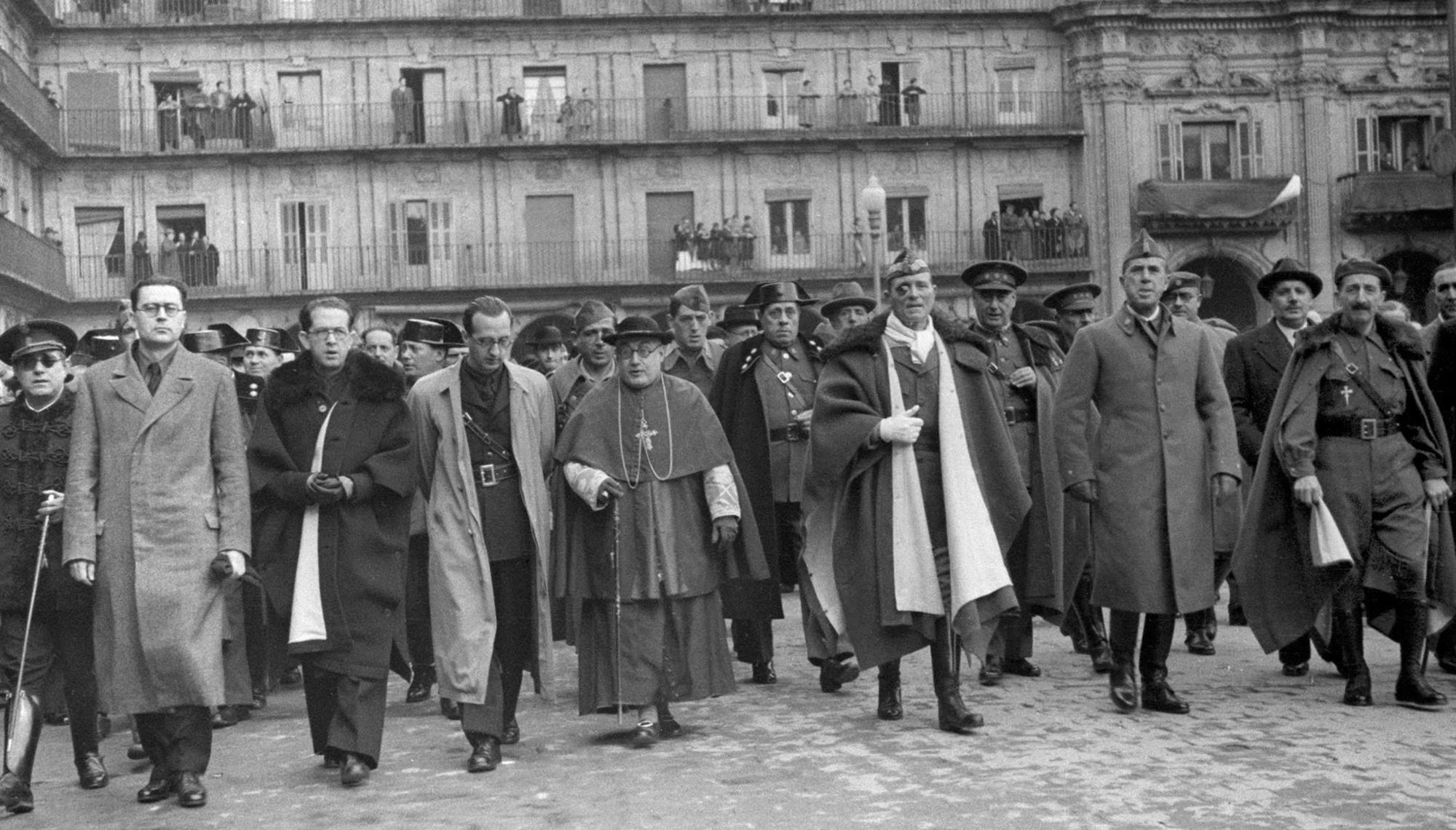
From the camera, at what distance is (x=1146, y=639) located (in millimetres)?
8703

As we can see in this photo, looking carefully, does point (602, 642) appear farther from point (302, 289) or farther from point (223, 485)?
point (302, 289)

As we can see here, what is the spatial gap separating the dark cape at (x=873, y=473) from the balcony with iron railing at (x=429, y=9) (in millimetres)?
32328

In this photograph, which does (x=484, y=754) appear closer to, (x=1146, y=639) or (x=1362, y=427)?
(x=1146, y=639)

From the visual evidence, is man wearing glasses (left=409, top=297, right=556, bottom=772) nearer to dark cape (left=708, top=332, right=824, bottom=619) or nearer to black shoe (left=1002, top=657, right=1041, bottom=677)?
dark cape (left=708, top=332, right=824, bottom=619)

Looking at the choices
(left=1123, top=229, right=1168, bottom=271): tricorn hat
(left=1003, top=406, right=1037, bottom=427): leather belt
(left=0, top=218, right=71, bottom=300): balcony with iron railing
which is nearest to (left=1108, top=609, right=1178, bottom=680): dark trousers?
(left=1123, top=229, right=1168, bottom=271): tricorn hat

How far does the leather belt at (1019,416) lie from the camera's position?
411 inches

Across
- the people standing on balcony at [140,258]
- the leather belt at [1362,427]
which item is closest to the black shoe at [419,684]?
the leather belt at [1362,427]

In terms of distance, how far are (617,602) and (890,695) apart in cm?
140

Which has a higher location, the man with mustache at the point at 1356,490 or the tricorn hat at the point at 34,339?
the tricorn hat at the point at 34,339

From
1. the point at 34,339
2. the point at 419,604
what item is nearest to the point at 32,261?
the point at 419,604

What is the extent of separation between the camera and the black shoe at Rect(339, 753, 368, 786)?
759 cm

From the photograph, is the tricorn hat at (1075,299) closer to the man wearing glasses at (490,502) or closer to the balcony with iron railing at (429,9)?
the man wearing glasses at (490,502)

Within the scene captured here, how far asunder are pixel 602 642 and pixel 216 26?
111ft

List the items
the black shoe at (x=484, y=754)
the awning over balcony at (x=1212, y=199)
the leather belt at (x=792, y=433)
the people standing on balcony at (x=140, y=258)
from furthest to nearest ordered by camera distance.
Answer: the awning over balcony at (x=1212, y=199) < the people standing on balcony at (x=140, y=258) < the leather belt at (x=792, y=433) < the black shoe at (x=484, y=754)
